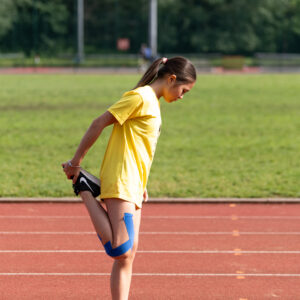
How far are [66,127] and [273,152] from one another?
5555mm

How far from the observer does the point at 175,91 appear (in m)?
4.05

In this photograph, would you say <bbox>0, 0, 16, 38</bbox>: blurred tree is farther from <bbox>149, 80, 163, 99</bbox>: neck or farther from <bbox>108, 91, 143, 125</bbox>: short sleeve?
<bbox>108, 91, 143, 125</bbox>: short sleeve

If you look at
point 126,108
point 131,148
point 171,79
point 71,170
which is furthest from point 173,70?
point 71,170

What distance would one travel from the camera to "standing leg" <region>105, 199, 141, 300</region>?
3932 mm

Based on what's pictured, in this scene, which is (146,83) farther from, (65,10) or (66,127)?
(65,10)

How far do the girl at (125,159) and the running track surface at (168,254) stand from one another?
3.97 ft

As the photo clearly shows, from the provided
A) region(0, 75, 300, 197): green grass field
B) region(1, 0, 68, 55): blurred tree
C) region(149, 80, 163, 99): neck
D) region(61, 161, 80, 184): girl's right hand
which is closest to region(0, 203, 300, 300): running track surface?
region(0, 75, 300, 197): green grass field

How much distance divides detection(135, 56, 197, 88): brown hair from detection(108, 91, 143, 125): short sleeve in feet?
0.77

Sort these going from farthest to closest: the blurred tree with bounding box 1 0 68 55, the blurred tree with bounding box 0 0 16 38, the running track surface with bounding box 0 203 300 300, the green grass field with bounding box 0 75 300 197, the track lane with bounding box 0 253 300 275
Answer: the blurred tree with bounding box 0 0 16 38 → the blurred tree with bounding box 1 0 68 55 → the green grass field with bounding box 0 75 300 197 → the track lane with bounding box 0 253 300 275 → the running track surface with bounding box 0 203 300 300

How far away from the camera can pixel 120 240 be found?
394cm

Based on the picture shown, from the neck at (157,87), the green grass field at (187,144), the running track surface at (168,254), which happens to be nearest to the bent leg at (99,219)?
the neck at (157,87)

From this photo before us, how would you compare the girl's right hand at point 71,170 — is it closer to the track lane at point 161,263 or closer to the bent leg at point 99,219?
the bent leg at point 99,219

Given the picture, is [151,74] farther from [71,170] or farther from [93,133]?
[71,170]

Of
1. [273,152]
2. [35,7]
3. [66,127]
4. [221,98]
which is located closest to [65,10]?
[35,7]
